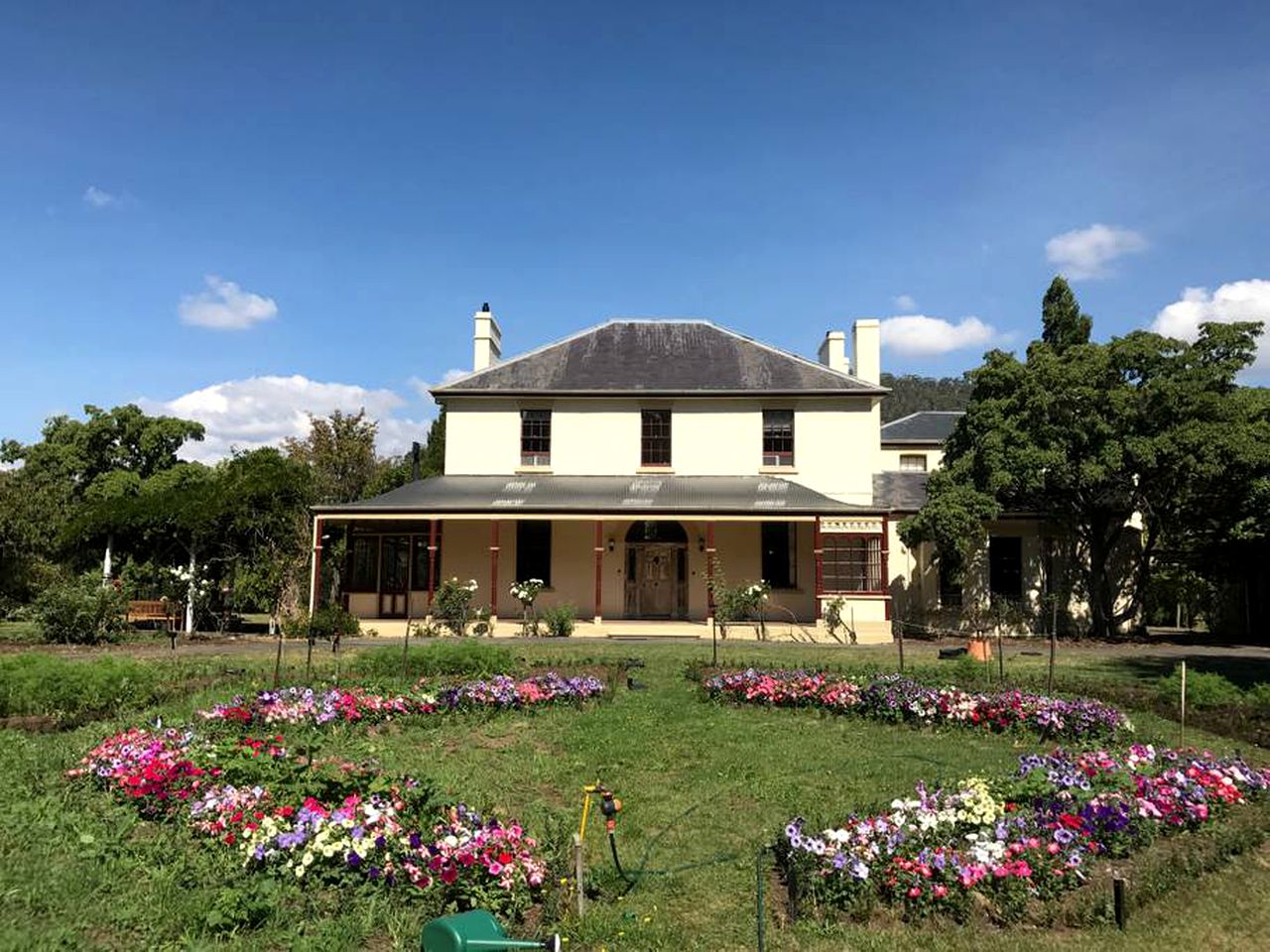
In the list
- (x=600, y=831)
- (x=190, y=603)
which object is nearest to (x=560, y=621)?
(x=190, y=603)

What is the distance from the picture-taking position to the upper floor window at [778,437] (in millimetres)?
24406

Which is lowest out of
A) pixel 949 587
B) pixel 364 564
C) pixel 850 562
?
pixel 949 587

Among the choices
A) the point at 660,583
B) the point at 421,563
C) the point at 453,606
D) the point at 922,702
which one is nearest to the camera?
the point at 922,702

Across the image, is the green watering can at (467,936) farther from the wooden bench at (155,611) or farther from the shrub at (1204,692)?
the wooden bench at (155,611)

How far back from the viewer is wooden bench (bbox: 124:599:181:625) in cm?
2086

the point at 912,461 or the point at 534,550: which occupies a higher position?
the point at 912,461

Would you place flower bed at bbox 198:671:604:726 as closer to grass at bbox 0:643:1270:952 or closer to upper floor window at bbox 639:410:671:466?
grass at bbox 0:643:1270:952

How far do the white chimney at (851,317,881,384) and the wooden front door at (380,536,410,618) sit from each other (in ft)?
46.1

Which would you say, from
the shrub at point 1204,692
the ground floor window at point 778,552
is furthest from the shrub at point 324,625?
the shrub at point 1204,692

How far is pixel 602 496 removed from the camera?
22.7 m

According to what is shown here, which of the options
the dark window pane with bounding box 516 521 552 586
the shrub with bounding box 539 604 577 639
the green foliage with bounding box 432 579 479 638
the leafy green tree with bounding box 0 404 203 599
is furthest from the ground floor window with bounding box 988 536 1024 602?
the leafy green tree with bounding box 0 404 203 599

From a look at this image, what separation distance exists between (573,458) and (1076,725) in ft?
55.3

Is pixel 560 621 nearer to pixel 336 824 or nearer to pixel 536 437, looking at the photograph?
pixel 536 437

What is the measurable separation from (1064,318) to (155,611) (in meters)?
30.0
